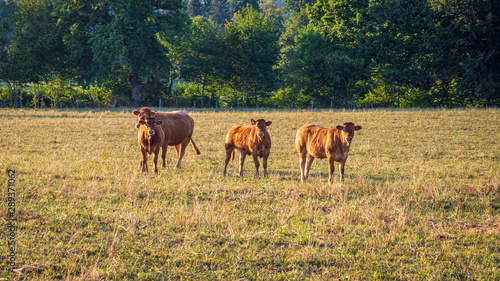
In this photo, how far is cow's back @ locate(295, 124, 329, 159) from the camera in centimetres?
1052

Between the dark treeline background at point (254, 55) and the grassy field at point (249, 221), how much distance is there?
29.5 metres

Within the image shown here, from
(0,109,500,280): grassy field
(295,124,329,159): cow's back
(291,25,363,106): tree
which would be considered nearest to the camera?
(0,109,500,280): grassy field

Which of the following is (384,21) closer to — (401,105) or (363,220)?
(401,105)

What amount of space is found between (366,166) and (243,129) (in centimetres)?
467

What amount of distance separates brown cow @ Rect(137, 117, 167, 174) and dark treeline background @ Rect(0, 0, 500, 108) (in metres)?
32.5

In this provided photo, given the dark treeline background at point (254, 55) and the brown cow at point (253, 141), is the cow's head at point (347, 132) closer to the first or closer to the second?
the brown cow at point (253, 141)

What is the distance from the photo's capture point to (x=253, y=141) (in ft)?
36.3

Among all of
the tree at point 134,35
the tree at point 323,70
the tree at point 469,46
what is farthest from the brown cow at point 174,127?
the tree at point 323,70

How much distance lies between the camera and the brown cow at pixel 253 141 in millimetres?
10984

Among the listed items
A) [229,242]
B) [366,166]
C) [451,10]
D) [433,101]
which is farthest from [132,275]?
[433,101]

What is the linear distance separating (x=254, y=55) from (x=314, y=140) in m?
42.9

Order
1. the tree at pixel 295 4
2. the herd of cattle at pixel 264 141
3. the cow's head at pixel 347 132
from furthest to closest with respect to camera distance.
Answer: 1. the tree at pixel 295 4
2. the herd of cattle at pixel 264 141
3. the cow's head at pixel 347 132

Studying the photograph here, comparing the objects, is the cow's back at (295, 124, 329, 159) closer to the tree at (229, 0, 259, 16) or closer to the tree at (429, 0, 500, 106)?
the tree at (429, 0, 500, 106)

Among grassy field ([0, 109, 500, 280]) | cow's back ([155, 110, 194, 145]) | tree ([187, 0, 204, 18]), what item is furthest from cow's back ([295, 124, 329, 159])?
tree ([187, 0, 204, 18])
